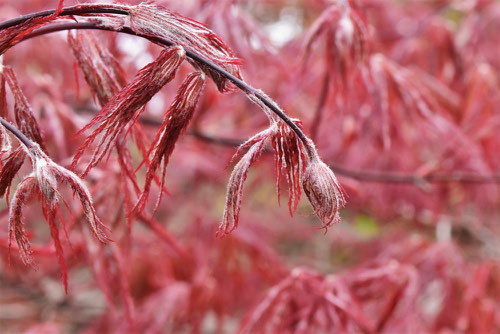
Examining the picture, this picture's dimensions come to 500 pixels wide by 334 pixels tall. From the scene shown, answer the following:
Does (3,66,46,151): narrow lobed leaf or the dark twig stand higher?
the dark twig

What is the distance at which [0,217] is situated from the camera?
2.93 ft

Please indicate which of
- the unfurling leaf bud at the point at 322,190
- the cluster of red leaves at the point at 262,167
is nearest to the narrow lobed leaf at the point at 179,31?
the cluster of red leaves at the point at 262,167

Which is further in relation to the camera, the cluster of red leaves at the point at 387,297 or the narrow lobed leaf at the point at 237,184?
the cluster of red leaves at the point at 387,297

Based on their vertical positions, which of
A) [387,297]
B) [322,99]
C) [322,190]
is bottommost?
[387,297]

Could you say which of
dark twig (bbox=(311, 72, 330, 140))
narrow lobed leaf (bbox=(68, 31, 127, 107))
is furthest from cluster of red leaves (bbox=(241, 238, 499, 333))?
narrow lobed leaf (bbox=(68, 31, 127, 107))

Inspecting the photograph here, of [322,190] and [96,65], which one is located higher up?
[96,65]

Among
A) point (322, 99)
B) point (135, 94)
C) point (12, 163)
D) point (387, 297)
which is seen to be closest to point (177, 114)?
point (135, 94)

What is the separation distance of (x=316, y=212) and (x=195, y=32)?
18 centimetres

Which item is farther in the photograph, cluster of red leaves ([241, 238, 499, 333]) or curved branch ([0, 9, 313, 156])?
cluster of red leaves ([241, 238, 499, 333])

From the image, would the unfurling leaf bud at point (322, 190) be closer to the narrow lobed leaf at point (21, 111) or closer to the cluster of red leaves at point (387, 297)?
the narrow lobed leaf at point (21, 111)

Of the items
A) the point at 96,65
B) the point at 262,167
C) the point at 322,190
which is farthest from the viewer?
the point at 262,167

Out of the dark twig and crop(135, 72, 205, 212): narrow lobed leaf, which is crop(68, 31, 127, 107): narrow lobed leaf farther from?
the dark twig

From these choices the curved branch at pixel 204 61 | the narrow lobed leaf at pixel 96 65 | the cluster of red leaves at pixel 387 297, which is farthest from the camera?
the cluster of red leaves at pixel 387 297

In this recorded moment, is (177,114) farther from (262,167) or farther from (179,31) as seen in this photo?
(262,167)
